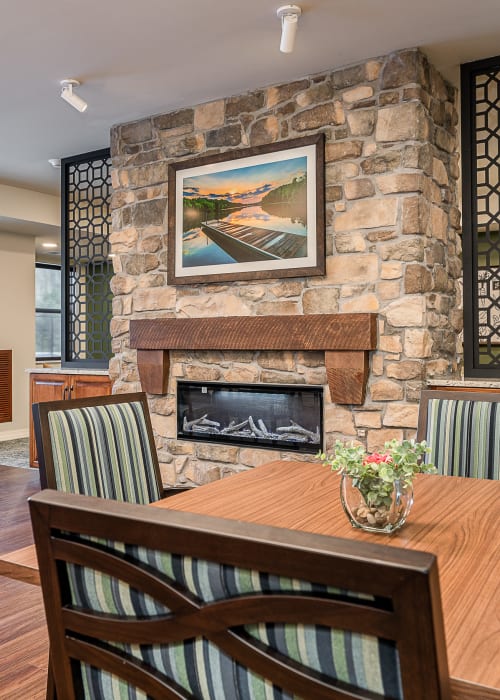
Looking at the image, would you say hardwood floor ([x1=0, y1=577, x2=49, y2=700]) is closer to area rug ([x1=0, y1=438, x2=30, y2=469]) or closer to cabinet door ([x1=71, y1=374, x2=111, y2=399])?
cabinet door ([x1=71, y1=374, x2=111, y2=399])

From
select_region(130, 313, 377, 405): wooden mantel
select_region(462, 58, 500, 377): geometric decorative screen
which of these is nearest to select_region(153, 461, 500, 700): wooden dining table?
select_region(130, 313, 377, 405): wooden mantel

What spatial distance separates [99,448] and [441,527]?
3.22 feet

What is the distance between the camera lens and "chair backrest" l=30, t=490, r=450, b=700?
0.52m

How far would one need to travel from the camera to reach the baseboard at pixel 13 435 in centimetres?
721

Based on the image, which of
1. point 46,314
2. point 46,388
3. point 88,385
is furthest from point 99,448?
point 46,314

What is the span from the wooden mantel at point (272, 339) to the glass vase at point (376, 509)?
2.19 m

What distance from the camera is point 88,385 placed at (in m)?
4.91

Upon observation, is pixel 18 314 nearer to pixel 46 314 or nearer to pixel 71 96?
pixel 46 314

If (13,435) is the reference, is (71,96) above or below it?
above

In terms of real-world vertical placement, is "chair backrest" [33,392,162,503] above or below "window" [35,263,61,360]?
below

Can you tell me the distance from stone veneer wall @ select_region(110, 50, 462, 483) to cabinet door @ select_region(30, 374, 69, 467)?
1179 mm

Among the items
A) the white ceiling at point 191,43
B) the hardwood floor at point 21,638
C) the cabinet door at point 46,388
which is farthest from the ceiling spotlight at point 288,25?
the cabinet door at point 46,388

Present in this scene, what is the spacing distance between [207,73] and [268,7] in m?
0.81

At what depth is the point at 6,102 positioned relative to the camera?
4223 mm
